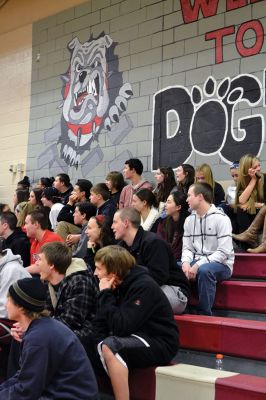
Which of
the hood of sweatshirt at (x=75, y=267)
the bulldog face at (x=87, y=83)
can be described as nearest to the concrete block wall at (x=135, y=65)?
the bulldog face at (x=87, y=83)

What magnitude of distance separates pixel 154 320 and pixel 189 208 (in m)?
2.05

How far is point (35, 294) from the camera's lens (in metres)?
2.63

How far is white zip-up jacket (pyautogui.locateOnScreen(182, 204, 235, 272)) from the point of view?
4.49m

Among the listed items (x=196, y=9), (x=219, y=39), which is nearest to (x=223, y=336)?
(x=219, y=39)

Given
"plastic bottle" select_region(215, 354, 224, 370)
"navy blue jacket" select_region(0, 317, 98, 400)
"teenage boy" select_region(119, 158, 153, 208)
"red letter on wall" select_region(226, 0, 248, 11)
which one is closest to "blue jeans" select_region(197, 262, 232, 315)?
"plastic bottle" select_region(215, 354, 224, 370)

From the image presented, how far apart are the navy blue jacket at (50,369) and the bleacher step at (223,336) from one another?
1348 mm

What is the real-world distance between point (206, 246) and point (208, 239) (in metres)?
→ 0.06

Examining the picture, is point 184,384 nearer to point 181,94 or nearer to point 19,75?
point 181,94

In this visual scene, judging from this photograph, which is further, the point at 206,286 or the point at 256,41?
the point at 256,41

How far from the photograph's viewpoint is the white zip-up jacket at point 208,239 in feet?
14.7

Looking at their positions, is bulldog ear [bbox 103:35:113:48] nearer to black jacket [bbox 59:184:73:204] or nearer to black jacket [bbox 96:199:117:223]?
black jacket [bbox 59:184:73:204]

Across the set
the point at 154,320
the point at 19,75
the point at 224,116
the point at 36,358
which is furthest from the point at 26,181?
the point at 36,358

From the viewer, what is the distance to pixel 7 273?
3998mm

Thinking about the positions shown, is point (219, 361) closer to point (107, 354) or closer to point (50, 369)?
point (107, 354)
